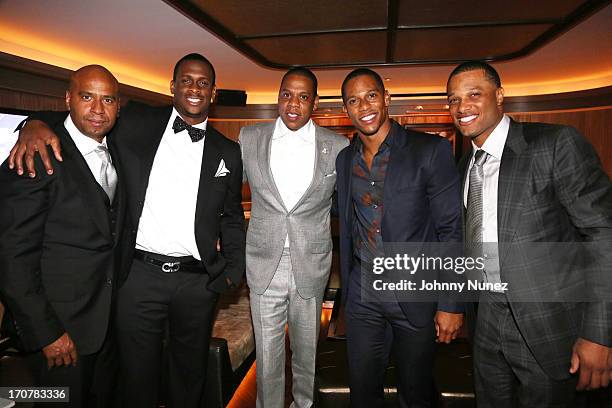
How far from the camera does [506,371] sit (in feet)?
6.00

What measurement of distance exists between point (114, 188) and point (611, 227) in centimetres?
216

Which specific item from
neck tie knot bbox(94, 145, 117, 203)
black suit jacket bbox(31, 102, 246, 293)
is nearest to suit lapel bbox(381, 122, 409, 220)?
black suit jacket bbox(31, 102, 246, 293)

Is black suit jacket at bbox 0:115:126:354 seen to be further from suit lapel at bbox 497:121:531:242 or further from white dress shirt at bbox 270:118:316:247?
suit lapel at bbox 497:121:531:242

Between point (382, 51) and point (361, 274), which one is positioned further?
point (382, 51)

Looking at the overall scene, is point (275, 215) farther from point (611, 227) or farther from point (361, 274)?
point (611, 227)

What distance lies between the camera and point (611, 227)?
4.99 feet

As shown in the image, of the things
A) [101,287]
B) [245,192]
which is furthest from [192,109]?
[245,192]

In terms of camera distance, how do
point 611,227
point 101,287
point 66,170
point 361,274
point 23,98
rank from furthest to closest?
point 23,98 → point 361,274 → point 101,287 → point 66,170 → point 611,227

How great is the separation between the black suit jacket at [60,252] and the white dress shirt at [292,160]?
84 centimetres

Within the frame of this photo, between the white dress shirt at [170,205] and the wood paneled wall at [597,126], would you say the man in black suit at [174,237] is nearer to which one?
the white dress shirt at [170,205]

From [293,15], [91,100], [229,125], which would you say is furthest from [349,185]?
[229,125]

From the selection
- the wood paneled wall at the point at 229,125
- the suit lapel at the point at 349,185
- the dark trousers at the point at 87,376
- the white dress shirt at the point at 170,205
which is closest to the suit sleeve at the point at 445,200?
the suit lapel at the point at 349,185

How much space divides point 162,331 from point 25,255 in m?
0.79

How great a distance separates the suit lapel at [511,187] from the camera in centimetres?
169
